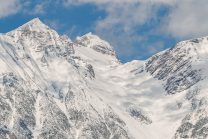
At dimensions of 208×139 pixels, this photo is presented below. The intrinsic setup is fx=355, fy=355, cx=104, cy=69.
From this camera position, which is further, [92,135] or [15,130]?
[92,135]

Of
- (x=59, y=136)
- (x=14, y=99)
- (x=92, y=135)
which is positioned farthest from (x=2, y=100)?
(x=92, y=135)

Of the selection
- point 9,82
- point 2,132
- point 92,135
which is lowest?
point 2,132

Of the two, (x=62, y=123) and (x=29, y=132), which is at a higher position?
(x=62, y=123)

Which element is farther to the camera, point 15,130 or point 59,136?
point 59,136

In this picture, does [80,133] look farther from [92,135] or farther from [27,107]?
[27,107]

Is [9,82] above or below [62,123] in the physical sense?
above

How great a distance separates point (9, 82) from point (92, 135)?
54560 millimetres

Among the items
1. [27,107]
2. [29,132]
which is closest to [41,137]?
[29,132]

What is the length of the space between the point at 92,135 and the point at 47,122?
86.3 ft

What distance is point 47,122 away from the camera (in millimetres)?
189875

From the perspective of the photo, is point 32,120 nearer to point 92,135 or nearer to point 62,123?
Result: point 62,123

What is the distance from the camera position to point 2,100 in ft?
607

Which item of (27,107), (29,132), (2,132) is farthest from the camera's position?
(27,107)

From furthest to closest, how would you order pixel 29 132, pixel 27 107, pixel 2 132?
pixel 27 107 < pixel 29 132 < pixel 2 132
